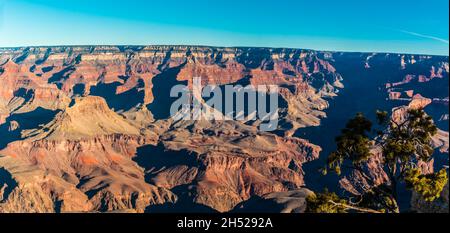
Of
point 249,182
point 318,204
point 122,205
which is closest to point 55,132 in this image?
point 122,205

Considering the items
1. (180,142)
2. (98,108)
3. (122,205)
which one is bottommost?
(122,205)

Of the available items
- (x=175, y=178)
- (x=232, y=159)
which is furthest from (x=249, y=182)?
(x=175, y=178)
